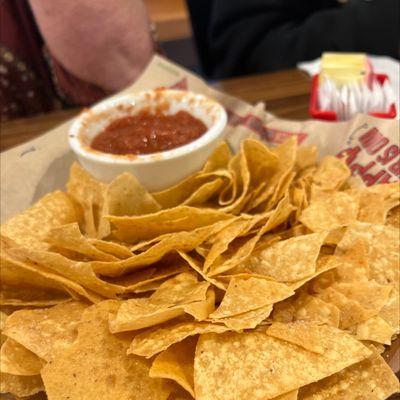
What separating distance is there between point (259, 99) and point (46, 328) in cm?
120

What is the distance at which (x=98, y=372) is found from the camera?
80 centimetres

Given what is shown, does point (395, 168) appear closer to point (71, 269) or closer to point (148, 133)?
point (148, 133)

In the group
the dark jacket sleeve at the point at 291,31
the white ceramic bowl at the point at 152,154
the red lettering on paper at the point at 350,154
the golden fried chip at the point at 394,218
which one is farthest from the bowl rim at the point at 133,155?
the dark jacket sleeve at the point at 291,31

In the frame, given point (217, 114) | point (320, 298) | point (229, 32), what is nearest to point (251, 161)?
point (217, 114)

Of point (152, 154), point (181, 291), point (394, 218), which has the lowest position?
point (394, 218)

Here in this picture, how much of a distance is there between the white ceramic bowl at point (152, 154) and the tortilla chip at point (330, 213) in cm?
30

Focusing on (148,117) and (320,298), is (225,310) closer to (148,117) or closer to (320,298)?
(320,298)

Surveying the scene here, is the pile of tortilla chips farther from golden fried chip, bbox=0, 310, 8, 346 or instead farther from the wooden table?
the wooden table

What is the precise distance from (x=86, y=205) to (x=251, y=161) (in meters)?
0.42

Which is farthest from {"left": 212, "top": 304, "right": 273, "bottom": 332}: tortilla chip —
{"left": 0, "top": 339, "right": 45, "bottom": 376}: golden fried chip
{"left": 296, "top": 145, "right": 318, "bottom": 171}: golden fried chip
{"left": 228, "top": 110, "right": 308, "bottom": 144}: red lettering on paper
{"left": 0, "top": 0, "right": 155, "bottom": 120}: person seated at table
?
{"left": 0, "top": 0, "right": 155, "bottom": 120}: person seated at table

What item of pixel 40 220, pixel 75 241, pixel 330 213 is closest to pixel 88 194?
pixel 40 220

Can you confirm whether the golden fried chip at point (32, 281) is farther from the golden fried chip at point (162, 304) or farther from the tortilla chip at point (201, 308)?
the tortilla chip at point (201, 308)

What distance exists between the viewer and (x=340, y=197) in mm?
1104

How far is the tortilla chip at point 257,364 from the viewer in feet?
2.44
